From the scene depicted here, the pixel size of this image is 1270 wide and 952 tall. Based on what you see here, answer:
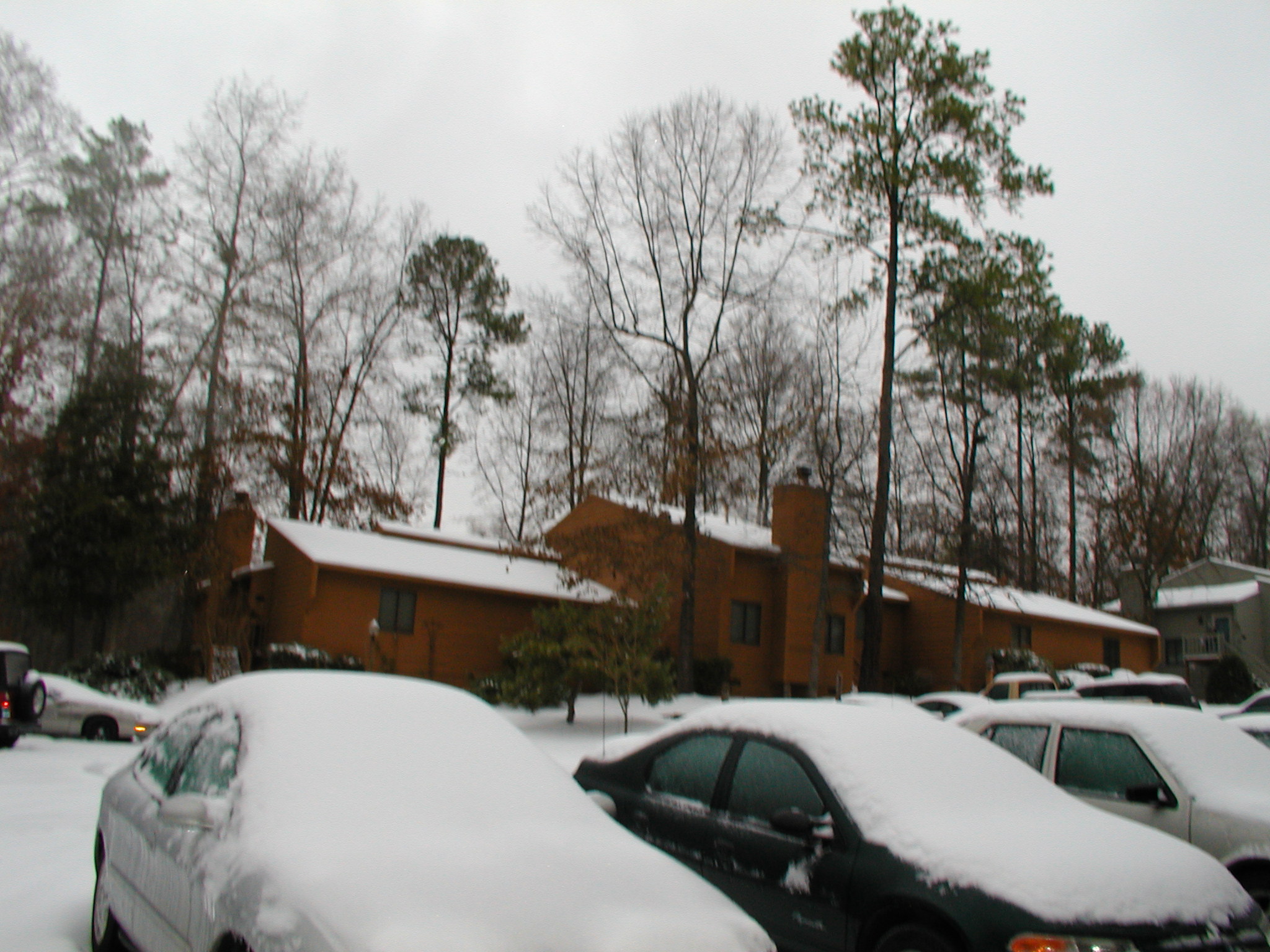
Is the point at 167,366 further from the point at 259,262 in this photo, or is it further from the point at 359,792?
the point at 359,792

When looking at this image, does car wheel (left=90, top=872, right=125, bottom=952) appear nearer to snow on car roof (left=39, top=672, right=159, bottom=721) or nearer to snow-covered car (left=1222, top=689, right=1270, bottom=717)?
snow on car roof (left=39, top=672, right=159, bottom=721)

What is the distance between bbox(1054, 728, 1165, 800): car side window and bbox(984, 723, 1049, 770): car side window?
14cm

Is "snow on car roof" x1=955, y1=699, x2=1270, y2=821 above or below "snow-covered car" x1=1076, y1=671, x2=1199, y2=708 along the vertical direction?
below

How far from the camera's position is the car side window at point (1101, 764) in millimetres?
6941

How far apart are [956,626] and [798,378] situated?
1038 centimetres

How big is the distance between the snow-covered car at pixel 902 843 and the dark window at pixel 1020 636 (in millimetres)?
29981

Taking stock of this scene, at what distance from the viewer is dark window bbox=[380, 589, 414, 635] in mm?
24578

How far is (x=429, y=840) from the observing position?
3.83 meters

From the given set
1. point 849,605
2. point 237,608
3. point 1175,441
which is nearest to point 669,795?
point 237,608

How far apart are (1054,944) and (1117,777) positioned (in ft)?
10.6

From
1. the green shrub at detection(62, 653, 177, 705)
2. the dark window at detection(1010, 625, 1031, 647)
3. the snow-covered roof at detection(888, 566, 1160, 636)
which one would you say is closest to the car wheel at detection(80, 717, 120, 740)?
the green shrub at detection(62, 653, 177, 705)

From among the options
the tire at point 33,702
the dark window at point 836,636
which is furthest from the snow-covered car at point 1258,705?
the tire at point 33,702

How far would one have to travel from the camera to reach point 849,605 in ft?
101

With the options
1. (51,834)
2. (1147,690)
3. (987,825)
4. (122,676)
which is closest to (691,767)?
(987,825)
